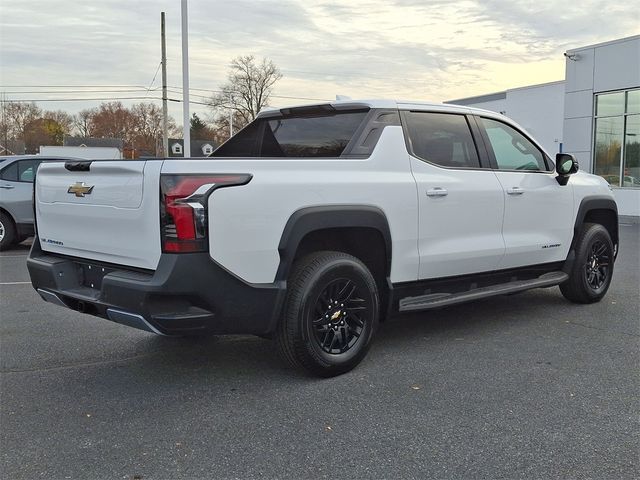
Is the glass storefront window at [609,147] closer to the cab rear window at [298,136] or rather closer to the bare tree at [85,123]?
the cab rear window at [298,136]

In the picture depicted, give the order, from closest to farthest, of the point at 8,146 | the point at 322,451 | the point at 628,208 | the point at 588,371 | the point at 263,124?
the point at 322,451 < the point at 588,371 < the point at 263,124 < the point at 628,208 < the point at 8,146

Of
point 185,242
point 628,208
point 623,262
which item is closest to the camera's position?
point 185,242

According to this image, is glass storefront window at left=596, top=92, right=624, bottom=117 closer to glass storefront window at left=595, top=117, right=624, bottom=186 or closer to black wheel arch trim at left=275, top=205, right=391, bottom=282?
glass storefront window at left=595, top=117, right=624, bottom=186

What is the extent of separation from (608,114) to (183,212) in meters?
20.5

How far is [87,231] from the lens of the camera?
152 inches

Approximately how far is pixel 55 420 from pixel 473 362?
109 inches

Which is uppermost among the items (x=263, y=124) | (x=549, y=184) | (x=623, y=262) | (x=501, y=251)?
(x=263, y=124)

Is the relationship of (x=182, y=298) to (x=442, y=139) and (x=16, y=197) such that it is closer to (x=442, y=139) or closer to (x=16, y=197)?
(x=442, y=139)

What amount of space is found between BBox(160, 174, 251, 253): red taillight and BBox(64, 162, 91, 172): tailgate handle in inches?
30.9

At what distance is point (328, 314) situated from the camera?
404cm

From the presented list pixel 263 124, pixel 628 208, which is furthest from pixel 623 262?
pixel 628 208

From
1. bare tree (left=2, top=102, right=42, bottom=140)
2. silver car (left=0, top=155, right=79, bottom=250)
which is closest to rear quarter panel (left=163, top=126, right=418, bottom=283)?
silver car (left=0, top=155, right=79, bottom=250)

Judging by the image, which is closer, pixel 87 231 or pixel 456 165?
pixel 87 231

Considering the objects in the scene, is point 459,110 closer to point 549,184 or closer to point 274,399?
point 549,184
